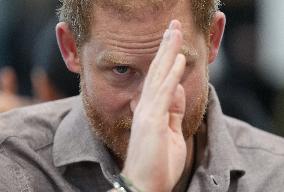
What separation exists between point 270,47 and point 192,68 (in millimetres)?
2823

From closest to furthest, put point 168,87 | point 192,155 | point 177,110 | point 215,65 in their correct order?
point 168,87, point 177,110, point 192,155, point 215,65

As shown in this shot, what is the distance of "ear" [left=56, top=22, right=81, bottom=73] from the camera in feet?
8.27

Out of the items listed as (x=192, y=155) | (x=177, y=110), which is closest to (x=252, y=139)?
(x=192, y=155)

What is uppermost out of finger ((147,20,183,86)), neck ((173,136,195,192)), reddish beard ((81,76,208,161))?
finger ((147,20,183,86))

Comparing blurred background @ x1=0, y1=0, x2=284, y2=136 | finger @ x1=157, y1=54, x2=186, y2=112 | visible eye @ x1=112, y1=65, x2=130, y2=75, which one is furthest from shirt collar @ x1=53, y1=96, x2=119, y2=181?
blurred background @ x1=0, y1=0, x2=284, y2=136

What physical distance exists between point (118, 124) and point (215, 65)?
2.12 meters

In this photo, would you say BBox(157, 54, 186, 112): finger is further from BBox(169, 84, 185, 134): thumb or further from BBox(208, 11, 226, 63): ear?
BBox(208, 11, 226, 63): ear

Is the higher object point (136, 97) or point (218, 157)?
point (136, 97)

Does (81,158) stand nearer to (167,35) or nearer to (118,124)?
(118,124)

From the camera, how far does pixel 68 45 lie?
8.36 feet

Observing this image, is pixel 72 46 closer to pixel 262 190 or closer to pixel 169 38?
pixel 169 38

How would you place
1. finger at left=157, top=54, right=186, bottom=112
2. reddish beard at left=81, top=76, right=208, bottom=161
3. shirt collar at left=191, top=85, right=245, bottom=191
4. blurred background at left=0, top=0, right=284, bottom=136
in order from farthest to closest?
blurred background at left=0, top=0, right=284, bottom=136, shirt collar at left=191, top=85, right=245, bottom=191, reddish beard at left=81, top=76, right=208, bottom=161, finger at left=157, top=54, right=186, bottom=112

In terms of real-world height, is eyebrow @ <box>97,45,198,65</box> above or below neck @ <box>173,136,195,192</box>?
above

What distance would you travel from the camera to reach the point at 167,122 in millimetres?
2123
